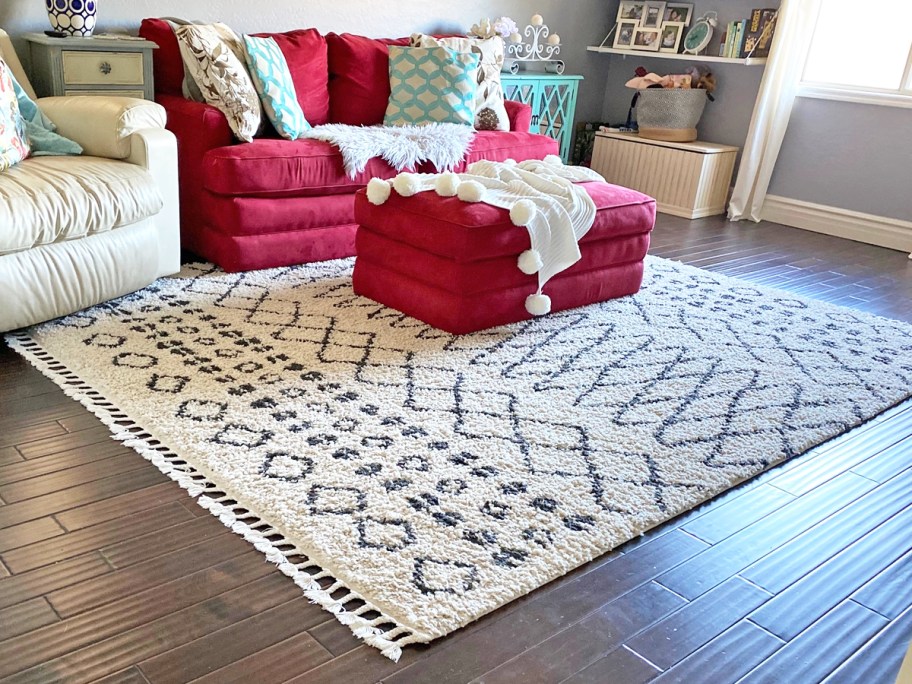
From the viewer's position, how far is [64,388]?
227 centimetres

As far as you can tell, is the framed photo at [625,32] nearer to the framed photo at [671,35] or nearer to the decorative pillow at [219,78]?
the framed photo at [671,35]

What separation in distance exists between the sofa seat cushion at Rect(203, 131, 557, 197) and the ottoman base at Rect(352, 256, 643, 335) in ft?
1.67

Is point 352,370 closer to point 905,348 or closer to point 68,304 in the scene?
point 68,304

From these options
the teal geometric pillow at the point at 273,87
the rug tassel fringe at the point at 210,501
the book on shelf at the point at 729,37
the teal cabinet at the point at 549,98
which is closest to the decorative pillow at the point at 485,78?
the teal cabinet at the point at 549,98

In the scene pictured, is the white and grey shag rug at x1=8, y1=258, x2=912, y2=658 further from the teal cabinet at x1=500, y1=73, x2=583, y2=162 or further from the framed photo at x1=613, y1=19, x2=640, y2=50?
the framed photo at x1=613, y1=19, x2=640, y2=50

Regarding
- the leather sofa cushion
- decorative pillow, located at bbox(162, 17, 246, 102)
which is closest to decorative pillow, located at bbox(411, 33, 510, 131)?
decorative pillow, located at bbox(162, 17, 246, 102)

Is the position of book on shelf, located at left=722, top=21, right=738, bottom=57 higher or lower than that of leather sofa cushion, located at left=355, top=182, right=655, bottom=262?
higher

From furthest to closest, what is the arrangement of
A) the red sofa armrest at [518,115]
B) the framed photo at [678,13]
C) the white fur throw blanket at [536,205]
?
the framed photo at [678,13] → the red sofa armrest at [518,115] → the white fur throw blanket at [536,205]

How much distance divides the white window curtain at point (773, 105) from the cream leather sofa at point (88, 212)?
366cm

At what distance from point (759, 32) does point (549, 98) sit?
135cm

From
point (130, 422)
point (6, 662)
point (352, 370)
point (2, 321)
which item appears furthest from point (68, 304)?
point (6, 662)

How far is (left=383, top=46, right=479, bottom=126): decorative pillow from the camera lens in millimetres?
4125

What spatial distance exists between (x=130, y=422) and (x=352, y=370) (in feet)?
2.18

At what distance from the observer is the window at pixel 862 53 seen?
476cm
